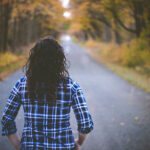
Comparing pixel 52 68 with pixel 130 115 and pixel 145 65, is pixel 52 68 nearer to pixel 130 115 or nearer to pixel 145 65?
pixel 130 115

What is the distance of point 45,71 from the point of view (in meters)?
1.53

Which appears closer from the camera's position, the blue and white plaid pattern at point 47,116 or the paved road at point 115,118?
the blue and white plaid pattern at point 47,116

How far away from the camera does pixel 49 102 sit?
5.03 ft

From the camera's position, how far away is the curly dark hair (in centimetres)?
153

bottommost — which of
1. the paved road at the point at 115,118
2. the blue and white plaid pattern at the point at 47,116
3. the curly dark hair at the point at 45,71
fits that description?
the paved road at the point at 115,118

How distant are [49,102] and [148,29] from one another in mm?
12972

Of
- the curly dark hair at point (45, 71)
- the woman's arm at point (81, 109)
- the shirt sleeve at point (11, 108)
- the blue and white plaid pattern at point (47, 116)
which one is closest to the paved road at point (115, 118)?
the shirt sleeve at point (11, 108)

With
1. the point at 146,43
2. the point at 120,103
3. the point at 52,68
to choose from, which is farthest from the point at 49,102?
the point at 146,43

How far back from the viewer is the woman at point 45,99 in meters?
1.53

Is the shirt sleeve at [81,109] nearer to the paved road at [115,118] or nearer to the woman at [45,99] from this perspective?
the woman at [45,99]

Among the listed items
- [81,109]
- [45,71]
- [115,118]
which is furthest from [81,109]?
[115,118]

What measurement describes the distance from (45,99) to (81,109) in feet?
1.15

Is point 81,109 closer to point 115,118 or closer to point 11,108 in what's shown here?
point 11,108

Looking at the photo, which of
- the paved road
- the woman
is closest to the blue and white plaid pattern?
the woman
